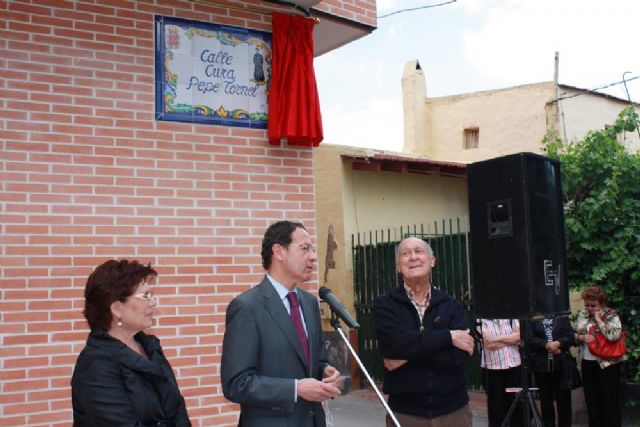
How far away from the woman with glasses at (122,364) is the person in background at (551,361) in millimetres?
4822

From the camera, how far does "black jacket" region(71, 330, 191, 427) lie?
295 cm

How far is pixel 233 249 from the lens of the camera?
5.48 metres

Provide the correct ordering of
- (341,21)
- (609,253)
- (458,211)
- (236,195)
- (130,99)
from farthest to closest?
(458,211), (609,253), (341,21), (236,195), (130,99)

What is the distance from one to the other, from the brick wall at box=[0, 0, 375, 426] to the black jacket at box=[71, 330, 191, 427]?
5.91 feet

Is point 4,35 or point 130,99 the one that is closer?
point 4,35

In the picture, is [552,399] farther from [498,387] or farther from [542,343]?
[498,387]

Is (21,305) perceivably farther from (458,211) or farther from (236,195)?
(458,211)

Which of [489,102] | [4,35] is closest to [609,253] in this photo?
[4,35]

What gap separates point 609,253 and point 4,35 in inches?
263

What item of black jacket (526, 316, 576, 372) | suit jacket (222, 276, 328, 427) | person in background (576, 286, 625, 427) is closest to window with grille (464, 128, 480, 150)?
person in background (576, 286, 625, 427)

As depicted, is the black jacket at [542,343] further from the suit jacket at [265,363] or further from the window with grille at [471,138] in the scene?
the window with grille at [471,138]

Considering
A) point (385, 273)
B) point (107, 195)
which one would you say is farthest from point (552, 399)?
point (107, 195)

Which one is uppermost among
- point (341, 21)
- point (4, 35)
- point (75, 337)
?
point (341, 21)

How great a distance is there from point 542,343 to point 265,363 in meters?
4.63
